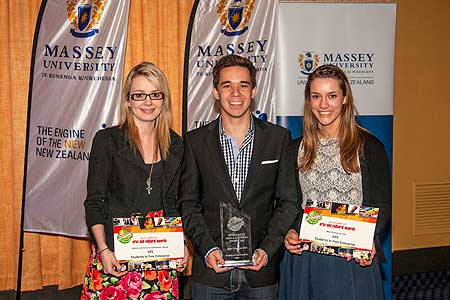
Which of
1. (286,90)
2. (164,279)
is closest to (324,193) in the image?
(164,279)

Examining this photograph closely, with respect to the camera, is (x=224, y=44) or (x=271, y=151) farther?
(x=224, y=44)

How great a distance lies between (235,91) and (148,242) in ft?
2.80

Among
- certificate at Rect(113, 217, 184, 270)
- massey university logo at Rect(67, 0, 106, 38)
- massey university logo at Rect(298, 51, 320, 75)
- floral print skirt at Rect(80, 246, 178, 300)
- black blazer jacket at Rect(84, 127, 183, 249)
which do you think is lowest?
floral print skirt at Rect(80, 246, 178, 300)

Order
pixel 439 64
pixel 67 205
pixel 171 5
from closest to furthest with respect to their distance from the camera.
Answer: pixel 67 205
pixel 171 5
pixel 439 64

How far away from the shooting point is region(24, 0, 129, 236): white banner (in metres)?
5.05

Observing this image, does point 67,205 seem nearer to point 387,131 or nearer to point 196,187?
point 196,187

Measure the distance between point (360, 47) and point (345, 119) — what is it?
7.49ft

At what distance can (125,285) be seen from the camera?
310 cm

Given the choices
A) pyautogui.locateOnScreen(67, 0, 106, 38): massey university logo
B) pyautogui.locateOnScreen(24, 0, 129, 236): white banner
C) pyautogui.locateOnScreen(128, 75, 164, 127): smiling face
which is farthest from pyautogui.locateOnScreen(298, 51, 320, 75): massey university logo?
pyautogui.locateOnScreen(128, 75, 164, 127): smiling face

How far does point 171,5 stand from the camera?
5871mm

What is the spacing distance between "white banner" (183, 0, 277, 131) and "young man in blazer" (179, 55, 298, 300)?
2191 mm

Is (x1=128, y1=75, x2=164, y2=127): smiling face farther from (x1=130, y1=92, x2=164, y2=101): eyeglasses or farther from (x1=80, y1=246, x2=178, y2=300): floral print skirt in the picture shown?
(x1=80, y1=246, x2=178, y2=300): floral print skirt

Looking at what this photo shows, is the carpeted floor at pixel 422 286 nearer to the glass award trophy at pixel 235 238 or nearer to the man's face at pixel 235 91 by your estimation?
the glass award trophy at pixel 235 238

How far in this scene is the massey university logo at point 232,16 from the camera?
5340 millimetres
